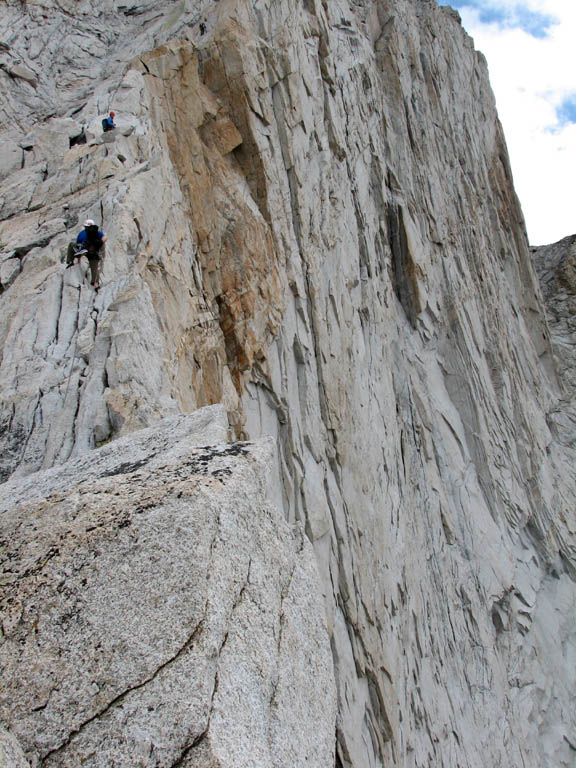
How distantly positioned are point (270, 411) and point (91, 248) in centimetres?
562

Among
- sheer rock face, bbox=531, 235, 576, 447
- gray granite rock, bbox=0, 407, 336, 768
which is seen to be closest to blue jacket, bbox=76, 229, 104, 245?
gray granite rock, bbox=0, 407, 336, 768

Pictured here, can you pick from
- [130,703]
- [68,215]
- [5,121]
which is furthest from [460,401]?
[130,703]

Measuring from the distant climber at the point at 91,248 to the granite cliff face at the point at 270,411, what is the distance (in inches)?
8.1

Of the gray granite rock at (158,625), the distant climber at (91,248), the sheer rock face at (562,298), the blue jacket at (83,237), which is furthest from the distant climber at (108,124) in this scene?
the sheer rock face at (562,298)

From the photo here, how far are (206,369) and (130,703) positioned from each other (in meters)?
8.60

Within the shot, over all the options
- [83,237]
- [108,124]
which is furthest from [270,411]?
[108,124]

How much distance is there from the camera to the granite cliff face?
12.3 ft

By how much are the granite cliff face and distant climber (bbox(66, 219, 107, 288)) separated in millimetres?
206

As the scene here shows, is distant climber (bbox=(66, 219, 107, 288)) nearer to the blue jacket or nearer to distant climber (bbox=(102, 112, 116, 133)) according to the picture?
the blue jacket

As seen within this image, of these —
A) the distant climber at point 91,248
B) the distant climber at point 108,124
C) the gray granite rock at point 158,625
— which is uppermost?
the distant climber at point 108,124

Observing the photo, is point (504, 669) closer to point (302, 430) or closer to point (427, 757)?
point (427, 757)

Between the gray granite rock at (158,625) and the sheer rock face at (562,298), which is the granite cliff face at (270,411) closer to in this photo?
the gray granite rock at (158,625)

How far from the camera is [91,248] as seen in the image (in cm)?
920

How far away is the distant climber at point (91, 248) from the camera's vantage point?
30.0ft
